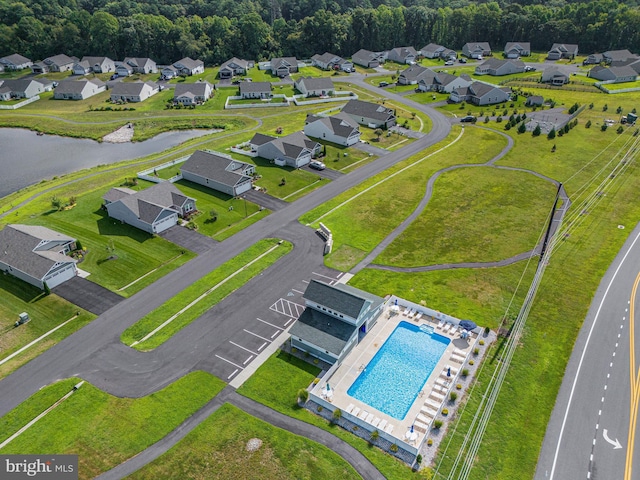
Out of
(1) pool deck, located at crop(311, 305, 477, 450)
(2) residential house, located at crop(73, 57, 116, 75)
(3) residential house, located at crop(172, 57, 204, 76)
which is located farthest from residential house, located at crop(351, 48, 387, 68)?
(1) pool deck, located at crop(311, 305, 477, 450)

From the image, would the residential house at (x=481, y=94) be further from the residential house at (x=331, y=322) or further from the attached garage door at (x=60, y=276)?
the attached garage door at (x=60, y=276)

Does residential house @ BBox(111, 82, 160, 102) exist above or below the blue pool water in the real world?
above

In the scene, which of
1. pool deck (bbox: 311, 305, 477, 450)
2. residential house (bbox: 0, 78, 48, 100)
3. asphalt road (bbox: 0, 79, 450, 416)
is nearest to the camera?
pool deck (bbox: 311, 305, 477, 450)

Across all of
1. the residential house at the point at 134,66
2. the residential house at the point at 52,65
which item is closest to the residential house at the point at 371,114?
the residential house at the point at 134,66

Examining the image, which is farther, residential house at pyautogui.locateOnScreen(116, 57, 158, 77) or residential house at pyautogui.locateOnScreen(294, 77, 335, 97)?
residential house at pyautogui.locateOnScreen(116, 57, 158, 77)

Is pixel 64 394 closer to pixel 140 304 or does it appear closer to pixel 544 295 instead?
pixel 140 304

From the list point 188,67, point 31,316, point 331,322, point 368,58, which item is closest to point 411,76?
point 368,58

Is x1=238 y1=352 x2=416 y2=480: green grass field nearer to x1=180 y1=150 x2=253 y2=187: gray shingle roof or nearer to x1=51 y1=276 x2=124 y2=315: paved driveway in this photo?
x1=51 y1=276 x2=124 y2=315: paved driveway

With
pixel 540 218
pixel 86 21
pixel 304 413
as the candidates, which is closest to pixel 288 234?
pixel 304 413
